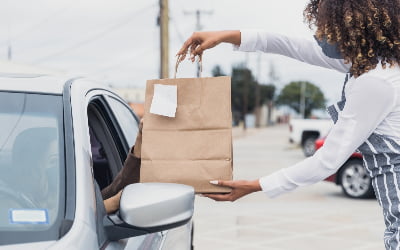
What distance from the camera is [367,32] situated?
2.23 m

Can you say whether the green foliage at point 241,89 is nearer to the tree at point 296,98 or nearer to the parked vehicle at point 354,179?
the tree at point 296,98

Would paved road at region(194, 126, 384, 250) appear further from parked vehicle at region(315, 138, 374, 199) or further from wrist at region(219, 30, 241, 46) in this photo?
wrist at region(219, 30, 241, 46)

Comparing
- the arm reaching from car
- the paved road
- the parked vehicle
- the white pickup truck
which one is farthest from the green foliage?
the arm reaching from car

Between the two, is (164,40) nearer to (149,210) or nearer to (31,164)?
(31,164)

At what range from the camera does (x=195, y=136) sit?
2500mm

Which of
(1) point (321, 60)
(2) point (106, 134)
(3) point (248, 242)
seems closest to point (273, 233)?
A: (3) point (248, 242)

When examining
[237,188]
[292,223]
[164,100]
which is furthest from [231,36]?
[292,223]

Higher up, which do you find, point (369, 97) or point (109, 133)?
point (369, 97)

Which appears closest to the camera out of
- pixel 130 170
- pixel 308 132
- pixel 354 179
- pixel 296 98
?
pixel 130 170

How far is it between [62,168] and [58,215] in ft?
0.67

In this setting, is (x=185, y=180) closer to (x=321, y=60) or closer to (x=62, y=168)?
(x=62, y=168)

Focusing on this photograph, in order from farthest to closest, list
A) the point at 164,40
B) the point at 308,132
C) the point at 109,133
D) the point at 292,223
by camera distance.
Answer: the point at 308,132, the point at 164,40, the point at 292,223, the point at 109,133

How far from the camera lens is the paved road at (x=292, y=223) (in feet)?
23.1

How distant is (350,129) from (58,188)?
1016 mm
